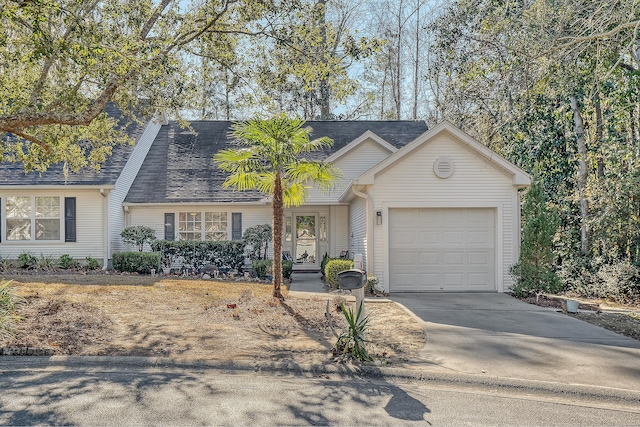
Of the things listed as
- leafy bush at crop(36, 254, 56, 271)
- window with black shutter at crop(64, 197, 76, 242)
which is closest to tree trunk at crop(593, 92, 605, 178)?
window with black shutter at crop(64, 197, 76, 242)

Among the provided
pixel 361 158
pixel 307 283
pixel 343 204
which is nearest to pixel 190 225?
pixel 307 283

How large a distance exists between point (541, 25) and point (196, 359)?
26.4 ft

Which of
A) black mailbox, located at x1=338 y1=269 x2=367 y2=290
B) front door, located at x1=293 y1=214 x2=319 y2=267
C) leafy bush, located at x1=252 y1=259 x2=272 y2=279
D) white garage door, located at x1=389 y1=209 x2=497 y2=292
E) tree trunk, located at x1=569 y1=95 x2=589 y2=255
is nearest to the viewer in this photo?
black mailbox, located at x1=338 y1=269 x2=367 y2=290

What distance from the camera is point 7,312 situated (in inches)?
290

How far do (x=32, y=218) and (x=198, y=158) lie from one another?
641cm

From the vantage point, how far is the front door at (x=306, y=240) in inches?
728

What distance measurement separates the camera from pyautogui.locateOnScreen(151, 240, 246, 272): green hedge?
15906mm

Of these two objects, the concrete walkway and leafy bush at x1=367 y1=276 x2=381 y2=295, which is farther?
the concrete walkway

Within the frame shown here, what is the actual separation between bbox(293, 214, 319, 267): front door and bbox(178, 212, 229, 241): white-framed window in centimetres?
288

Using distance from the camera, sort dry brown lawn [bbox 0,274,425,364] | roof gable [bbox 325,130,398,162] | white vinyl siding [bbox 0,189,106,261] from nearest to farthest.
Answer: dry brown lawn [bbox 0,274,425,364] < white vinyl siding [bbox 0,189,106,261] < roof gable [bbox 325,130,398,162]

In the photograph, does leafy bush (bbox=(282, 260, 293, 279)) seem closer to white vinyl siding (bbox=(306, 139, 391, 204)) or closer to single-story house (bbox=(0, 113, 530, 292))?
single-story house (bbox=(0, 113, 530, 292))

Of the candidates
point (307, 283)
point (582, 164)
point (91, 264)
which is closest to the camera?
point (582, 164)

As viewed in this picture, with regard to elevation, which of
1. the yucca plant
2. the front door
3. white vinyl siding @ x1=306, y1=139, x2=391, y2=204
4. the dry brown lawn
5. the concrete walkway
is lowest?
the concrete walkway

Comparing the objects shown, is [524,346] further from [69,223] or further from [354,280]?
[69,223]
